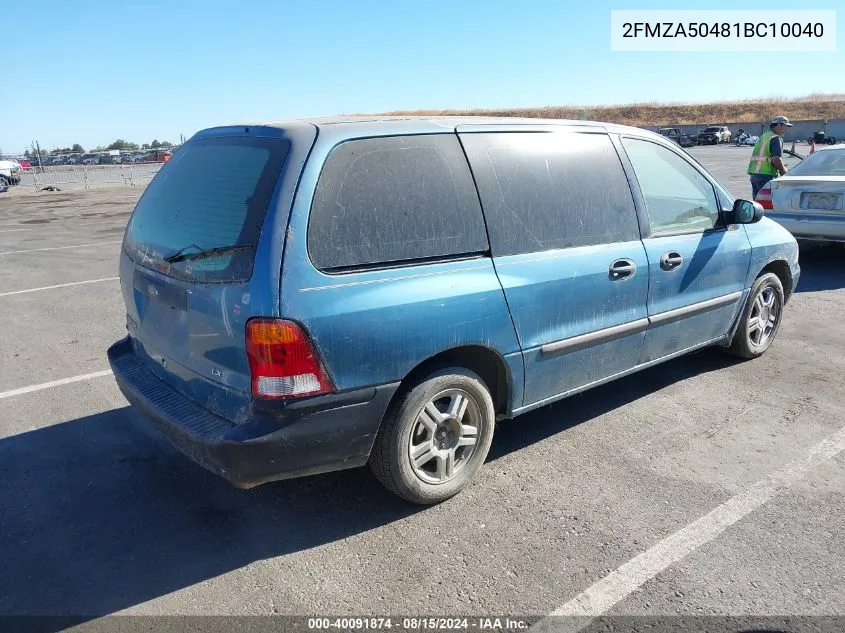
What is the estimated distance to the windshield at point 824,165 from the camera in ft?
28.6

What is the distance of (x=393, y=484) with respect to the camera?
3.24 meters

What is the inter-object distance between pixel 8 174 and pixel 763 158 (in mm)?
29677

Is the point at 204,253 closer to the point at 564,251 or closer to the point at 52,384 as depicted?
the point at 564,251

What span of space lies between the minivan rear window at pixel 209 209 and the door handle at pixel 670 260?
2404 millimetres

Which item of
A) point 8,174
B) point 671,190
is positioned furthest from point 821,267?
point 8,174

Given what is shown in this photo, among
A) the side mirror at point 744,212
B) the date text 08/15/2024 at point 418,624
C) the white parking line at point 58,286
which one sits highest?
the side mirror at point 744,212

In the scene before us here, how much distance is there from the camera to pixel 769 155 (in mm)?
10570

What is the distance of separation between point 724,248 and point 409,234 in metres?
2.61

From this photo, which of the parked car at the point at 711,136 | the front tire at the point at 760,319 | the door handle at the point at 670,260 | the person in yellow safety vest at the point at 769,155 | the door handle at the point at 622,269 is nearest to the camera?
the door handle at the point at 622,269

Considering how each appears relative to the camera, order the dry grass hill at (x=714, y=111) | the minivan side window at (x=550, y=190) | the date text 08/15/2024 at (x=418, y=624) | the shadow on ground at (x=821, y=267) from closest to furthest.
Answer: the date text 08/15/2024 at (x=418, y=624), the minivan side window at (x=550, y=190), the shadow on ground at (x=821, y=267), the dry grass hill at (x=714, y=111)

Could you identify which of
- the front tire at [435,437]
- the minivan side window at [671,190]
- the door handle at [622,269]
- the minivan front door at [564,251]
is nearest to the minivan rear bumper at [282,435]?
the front tire at [435,437]

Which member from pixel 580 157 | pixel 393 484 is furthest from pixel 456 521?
pixel 580 157

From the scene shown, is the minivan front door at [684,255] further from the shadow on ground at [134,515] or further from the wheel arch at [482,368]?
the wheel arch at [482,368]

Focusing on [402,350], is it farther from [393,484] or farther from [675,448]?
[675,448]
